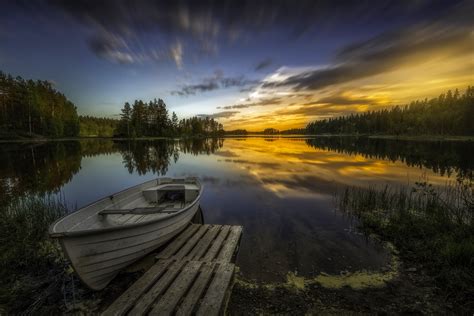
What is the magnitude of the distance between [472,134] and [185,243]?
10655cm

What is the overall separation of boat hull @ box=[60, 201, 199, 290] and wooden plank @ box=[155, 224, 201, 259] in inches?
13.0

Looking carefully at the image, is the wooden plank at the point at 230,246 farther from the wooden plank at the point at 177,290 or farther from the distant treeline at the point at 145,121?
the distant treeline at the point at 145,121

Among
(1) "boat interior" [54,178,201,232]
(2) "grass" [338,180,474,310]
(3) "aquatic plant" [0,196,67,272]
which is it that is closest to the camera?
(2) "grass" [338,180,474,310]

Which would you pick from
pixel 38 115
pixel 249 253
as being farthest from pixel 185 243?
pixel 38 115

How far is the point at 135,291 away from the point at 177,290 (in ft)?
2.81

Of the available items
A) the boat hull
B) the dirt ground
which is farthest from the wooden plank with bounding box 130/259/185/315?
the dirt ground

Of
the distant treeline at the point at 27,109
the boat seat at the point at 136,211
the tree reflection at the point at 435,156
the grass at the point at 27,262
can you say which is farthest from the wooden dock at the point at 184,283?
the distant treeline at the point at 27,109

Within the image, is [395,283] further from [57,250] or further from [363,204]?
[57,250]

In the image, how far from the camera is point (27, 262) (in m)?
5.81

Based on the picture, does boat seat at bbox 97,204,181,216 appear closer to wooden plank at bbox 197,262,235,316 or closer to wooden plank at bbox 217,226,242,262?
wooden plank at bbox 217,226,242,262

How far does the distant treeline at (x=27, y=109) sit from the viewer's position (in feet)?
182

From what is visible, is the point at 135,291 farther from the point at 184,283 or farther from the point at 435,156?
the point at 435,156

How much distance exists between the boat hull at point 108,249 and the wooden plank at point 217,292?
6.88 ft

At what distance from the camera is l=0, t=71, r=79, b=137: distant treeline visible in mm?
55344
